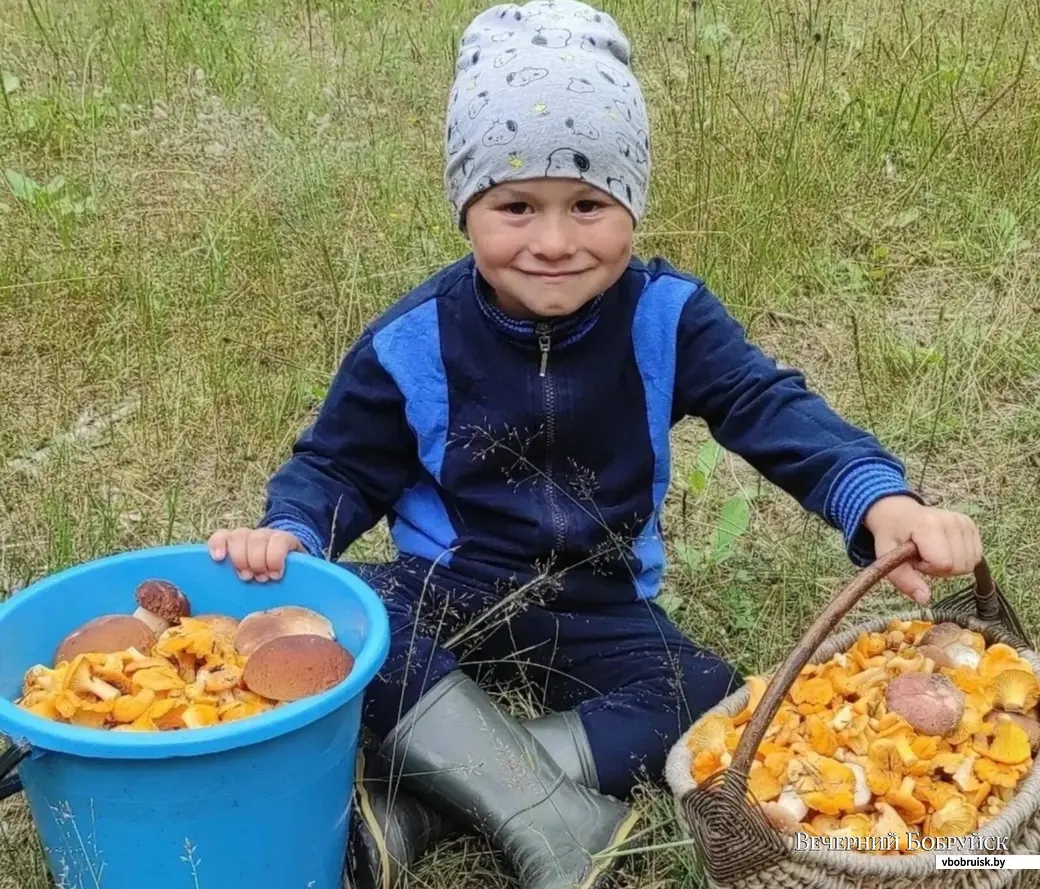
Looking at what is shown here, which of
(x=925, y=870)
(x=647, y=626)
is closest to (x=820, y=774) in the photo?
(x=925, y=870)

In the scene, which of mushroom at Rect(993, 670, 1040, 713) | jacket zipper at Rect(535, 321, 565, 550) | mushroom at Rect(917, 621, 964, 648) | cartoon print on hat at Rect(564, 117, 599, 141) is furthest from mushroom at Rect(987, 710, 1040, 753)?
cartoon print on hat at Rect(564, 117, 599, 141)

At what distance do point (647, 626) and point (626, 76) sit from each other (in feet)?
2.73

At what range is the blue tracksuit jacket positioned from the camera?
1.79 meters

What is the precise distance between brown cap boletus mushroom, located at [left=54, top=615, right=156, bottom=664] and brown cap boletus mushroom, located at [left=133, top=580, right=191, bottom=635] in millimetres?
49

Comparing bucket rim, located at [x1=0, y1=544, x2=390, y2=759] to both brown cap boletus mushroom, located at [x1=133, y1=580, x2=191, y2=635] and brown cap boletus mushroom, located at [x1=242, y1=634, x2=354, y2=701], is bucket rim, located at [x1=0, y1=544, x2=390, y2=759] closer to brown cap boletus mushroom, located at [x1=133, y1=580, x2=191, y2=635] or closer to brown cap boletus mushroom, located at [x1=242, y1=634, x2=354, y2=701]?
brown cap boletus mushroom, located at [x1=242, y1=634, x2=354, y2=701]

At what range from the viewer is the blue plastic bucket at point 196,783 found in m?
1.26

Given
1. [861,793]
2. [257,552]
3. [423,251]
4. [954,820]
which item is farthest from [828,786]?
[423,251]

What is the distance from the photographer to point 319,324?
2.86 metres

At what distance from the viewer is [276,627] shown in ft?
5.10

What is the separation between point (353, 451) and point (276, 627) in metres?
0.39

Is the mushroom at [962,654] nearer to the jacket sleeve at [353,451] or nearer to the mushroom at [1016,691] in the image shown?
the mushroom at [1016,691]

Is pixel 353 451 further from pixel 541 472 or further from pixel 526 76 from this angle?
pixel 526 76

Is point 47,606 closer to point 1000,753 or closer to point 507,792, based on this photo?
point 507,792

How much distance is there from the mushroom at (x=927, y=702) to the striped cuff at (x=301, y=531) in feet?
2.62
